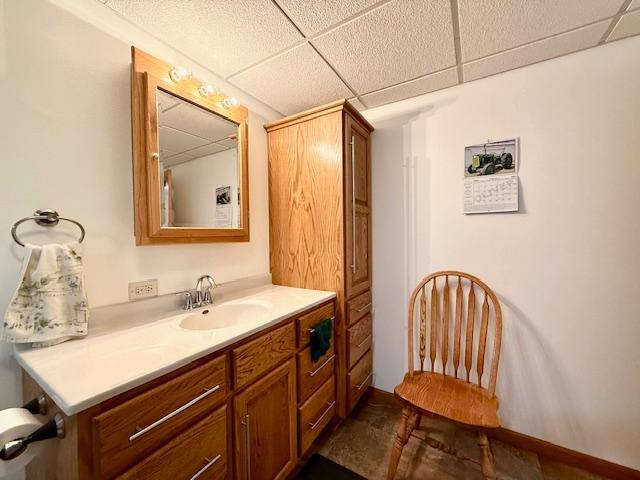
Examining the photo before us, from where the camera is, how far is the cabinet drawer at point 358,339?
161 centimetres


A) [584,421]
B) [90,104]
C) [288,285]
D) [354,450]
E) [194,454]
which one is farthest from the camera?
[288,285]

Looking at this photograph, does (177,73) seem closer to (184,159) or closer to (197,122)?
(197,122)

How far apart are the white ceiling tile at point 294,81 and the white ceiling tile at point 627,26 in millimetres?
1299

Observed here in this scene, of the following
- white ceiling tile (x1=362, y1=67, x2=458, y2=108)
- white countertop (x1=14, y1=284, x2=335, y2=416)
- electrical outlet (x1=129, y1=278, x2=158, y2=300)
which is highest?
white ceiling tile (x1=362, y1=67, x2=458, y2=108)

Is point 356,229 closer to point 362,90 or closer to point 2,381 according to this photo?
point 362,90

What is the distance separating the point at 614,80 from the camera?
1256 mm

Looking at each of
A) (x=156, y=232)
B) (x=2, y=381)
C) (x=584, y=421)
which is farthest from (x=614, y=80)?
(x=2, y=381)

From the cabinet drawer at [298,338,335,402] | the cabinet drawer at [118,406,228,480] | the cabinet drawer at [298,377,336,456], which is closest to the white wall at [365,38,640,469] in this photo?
the cabinet drawer at [298,338,335,402]

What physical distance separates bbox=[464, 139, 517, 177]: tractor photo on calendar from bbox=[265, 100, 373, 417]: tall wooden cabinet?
25.9 inches

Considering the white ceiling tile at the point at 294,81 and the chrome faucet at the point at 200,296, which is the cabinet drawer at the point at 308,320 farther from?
the white ceiling tile at the point at 294,81

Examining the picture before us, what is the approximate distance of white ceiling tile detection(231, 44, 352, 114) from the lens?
1347mm

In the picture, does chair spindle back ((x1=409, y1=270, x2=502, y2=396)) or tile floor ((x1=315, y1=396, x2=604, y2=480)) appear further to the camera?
chair spindle back ((x1=409, y1=270, x2=502, y2=396))

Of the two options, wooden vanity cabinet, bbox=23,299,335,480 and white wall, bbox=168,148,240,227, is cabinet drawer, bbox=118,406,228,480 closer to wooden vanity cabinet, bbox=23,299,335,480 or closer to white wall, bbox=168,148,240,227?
wooden vanity cabinet, bbox=23,299,335,480

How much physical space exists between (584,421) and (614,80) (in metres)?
1.79
